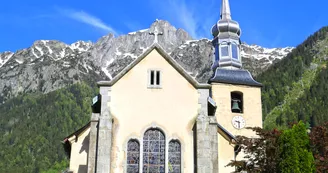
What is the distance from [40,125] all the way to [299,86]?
8410cm

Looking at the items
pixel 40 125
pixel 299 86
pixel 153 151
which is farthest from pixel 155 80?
pixel 40 125

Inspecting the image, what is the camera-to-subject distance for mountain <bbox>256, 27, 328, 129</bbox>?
12476 centimetres

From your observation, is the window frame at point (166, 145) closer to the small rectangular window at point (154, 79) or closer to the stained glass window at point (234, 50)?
the small rectangular window at point (154, 79)

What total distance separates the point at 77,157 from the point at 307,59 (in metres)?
146

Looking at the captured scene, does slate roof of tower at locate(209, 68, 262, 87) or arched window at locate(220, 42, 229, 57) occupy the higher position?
arched window at locate(220, 42, 229, 57)

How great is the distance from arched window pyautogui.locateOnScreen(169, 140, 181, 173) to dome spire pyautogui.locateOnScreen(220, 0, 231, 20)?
2018cm

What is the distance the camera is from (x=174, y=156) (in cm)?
2022

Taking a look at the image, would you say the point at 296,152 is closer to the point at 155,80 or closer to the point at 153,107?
the point at 153,107

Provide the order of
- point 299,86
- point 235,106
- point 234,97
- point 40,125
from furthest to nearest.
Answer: point 40,125, point 299,86, point 234,97, point 235,106

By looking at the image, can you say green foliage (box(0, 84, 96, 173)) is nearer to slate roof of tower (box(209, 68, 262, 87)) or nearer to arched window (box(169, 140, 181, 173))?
slate roof of tower (box(209, 68, 262, 87))

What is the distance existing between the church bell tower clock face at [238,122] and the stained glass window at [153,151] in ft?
39.1

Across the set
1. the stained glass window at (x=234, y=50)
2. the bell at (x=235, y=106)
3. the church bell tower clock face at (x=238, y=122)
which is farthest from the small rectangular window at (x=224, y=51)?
the church bell tower clock face at (x=238, y=122)

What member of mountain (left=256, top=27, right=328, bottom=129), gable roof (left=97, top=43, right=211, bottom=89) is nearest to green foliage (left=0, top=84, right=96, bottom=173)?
mountain (left=256, top=27, right=328, bottom=129)

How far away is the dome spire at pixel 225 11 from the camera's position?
38.9 metres
